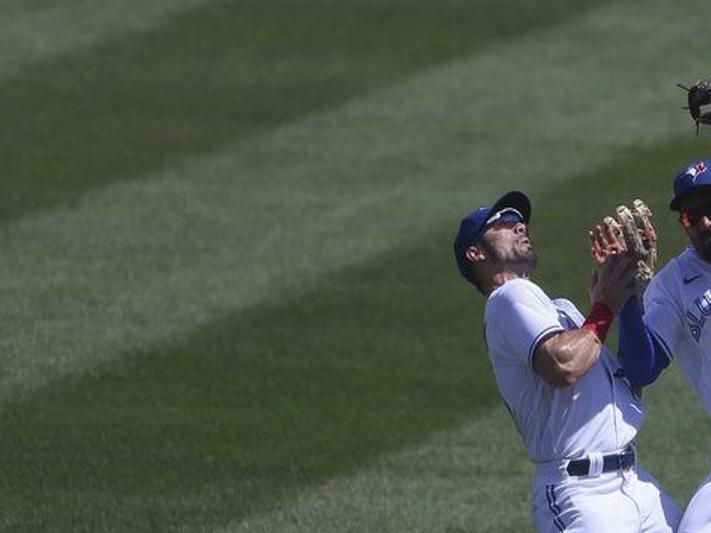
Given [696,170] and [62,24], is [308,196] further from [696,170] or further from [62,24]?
A: [696,170]

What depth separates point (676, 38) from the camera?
17219 mm

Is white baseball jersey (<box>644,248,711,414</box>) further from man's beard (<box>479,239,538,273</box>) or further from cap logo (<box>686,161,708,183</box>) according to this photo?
man's beard (<box>479,239,538,273</box>)

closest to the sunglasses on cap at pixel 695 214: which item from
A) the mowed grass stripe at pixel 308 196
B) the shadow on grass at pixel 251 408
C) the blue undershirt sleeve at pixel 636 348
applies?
the blue undershirt sleeve at pixel 636 348

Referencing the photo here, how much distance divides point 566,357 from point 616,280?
365mm

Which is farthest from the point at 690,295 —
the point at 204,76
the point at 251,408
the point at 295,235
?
the point at 204,76

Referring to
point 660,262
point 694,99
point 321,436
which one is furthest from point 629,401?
point 660,262

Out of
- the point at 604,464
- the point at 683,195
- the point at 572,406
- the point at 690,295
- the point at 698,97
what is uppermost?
the point at 698,97

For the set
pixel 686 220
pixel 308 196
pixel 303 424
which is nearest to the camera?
pixel 686 220

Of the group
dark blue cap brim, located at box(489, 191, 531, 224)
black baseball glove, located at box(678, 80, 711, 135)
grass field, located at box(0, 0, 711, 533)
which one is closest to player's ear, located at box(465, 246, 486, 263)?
dark blue cap brim, located at box(489, 191, 531, 224)

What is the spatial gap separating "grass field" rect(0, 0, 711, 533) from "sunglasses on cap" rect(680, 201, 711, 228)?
2.30 metres

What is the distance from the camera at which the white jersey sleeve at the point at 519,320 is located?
680 cm

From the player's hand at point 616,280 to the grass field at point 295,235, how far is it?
8.86ft

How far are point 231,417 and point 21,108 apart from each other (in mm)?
5576

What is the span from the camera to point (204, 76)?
16219mm
